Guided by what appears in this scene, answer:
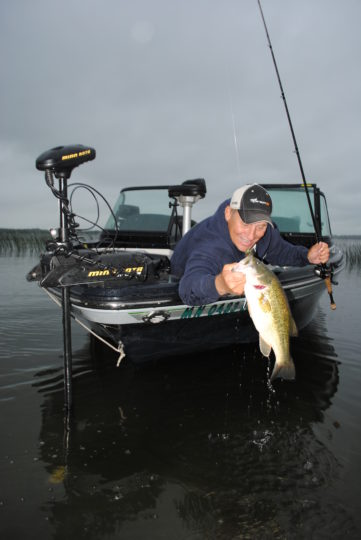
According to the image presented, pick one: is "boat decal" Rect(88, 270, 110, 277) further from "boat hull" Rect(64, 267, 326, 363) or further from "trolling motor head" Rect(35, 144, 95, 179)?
"trolling motor head" Rect(35, 144, 95, 179)

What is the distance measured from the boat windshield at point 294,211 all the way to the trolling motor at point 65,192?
4.63m

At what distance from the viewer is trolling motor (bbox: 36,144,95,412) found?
12.0 ft

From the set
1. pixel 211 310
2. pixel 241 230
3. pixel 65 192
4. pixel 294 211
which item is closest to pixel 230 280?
pixel 241 230

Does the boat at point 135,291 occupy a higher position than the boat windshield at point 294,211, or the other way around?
the boat windshield at point 294,211

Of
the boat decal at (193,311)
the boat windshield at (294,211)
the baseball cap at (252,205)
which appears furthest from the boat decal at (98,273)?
the boat windshield at (294,211)

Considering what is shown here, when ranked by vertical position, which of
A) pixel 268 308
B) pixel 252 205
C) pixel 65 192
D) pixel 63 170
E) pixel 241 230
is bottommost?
pixel 268 308

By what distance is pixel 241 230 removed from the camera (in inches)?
131

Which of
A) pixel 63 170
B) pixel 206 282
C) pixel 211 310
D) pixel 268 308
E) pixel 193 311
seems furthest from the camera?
pixel 211 310

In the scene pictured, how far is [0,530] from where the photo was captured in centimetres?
234

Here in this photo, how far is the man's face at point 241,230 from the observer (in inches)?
129

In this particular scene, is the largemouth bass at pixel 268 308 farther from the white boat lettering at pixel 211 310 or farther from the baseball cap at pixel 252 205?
the white boat lettering at pixel 211 310

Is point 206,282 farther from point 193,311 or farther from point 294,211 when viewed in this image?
point 294,211

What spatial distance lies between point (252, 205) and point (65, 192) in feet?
5.97

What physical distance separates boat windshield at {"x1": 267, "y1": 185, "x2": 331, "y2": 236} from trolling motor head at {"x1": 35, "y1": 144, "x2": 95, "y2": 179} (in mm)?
4622
